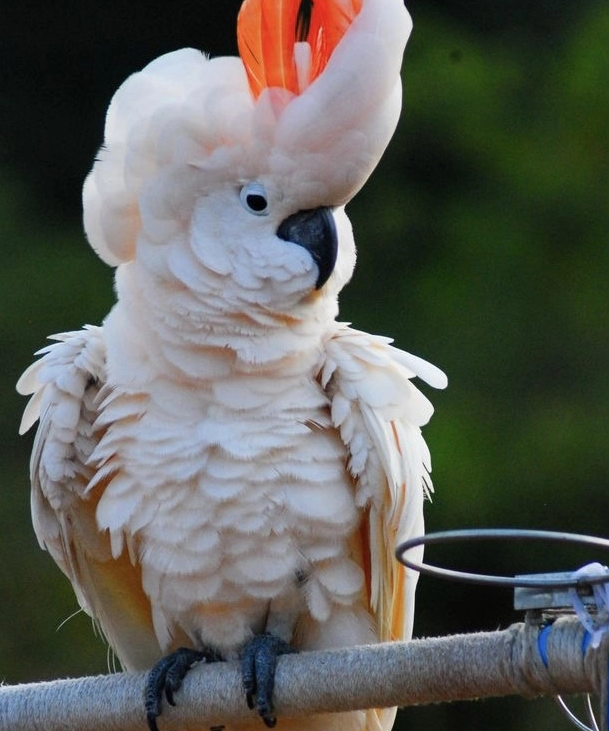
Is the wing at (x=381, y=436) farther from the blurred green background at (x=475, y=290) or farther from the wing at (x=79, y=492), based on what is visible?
the blurred green background at (x=475, y=290)

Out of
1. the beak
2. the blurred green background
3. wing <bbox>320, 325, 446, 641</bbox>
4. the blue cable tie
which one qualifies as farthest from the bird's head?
the blurred green background

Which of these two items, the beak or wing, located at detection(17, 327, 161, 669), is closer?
the beak

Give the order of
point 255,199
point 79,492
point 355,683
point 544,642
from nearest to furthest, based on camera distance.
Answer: point 544,642 → point 355,683 → point 255,199 → point 79,492

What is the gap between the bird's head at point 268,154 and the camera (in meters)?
1.86

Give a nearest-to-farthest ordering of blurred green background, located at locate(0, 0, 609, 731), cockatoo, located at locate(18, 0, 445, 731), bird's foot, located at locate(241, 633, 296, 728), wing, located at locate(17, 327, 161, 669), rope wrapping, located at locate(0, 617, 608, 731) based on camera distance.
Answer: rope wrapping, located at locate(0, 617, 608, 731)
bird's foot, located at locate(241, 633, 296, 728)
cockatoo, located at locate(18, 0, 445, 731)
wing, located at locate(17, 327, 161, 669)
blurred green background, located at locate(0, 0, 609, 731)

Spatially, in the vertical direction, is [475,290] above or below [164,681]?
above

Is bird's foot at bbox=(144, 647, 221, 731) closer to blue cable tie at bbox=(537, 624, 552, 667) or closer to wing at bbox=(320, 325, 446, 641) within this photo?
wing at bbox=(320, 325, 446, 641)

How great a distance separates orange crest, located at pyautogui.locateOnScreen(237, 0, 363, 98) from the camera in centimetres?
192

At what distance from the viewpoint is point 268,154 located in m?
1.89

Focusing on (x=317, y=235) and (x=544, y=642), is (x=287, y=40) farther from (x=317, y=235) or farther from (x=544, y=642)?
(x=544, y=642)

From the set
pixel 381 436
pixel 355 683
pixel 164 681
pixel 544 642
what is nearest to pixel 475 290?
pixel 381 436

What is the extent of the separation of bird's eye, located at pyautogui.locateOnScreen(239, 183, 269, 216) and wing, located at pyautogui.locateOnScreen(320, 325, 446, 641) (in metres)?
0.23

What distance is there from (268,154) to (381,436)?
0.42 m

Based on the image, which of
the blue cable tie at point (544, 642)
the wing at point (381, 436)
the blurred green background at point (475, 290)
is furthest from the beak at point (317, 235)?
the blurred green background at point (475, 290)
